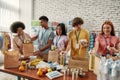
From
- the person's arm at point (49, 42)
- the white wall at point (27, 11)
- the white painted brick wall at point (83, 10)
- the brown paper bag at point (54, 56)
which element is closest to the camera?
the brown paper bag at point (54, 56)

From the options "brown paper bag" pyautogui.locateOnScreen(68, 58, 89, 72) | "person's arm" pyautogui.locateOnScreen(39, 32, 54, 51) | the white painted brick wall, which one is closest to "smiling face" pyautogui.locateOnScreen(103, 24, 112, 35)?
"brown paper bag" pyautogui.locateOnScreen(68, 58, 89, 72)

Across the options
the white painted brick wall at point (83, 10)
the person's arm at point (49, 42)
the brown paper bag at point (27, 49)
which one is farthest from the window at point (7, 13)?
the brown paper bag at point (27, 49)

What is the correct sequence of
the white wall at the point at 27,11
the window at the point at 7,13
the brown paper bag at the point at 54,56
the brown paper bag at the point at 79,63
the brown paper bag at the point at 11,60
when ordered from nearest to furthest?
the brown paper bag at the point at 79,63
the brown paper bag at the point at 11,60
the brown paper bag at the point at 54,56
the window at the point at 7,13
the white wall at the point at 27,11

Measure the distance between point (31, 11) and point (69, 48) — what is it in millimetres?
3663

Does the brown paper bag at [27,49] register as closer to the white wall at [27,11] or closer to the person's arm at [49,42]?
the person's arm at [49,42]

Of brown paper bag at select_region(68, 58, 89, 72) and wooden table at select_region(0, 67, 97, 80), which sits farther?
brown paper bag at select_region(68, 58, 89, 72)

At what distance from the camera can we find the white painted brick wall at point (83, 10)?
5059 mm

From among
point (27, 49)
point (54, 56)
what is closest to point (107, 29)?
point (54, 56)

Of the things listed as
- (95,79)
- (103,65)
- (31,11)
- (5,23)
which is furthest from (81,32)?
(31,11)

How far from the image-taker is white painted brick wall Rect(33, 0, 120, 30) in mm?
5059

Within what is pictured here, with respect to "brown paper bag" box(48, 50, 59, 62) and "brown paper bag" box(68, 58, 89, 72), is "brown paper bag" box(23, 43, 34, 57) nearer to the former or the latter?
"brown paper bag" box(48, 50, 59, 62)

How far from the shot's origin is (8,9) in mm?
5555

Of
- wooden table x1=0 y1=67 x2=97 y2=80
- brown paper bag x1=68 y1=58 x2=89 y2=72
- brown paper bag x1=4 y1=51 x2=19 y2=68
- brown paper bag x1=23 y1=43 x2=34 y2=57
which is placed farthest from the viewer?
brown paper bag x1=23 y1=43 x2=34 y2=57

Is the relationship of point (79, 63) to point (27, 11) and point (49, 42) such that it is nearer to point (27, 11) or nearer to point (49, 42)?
point (49, 42)
